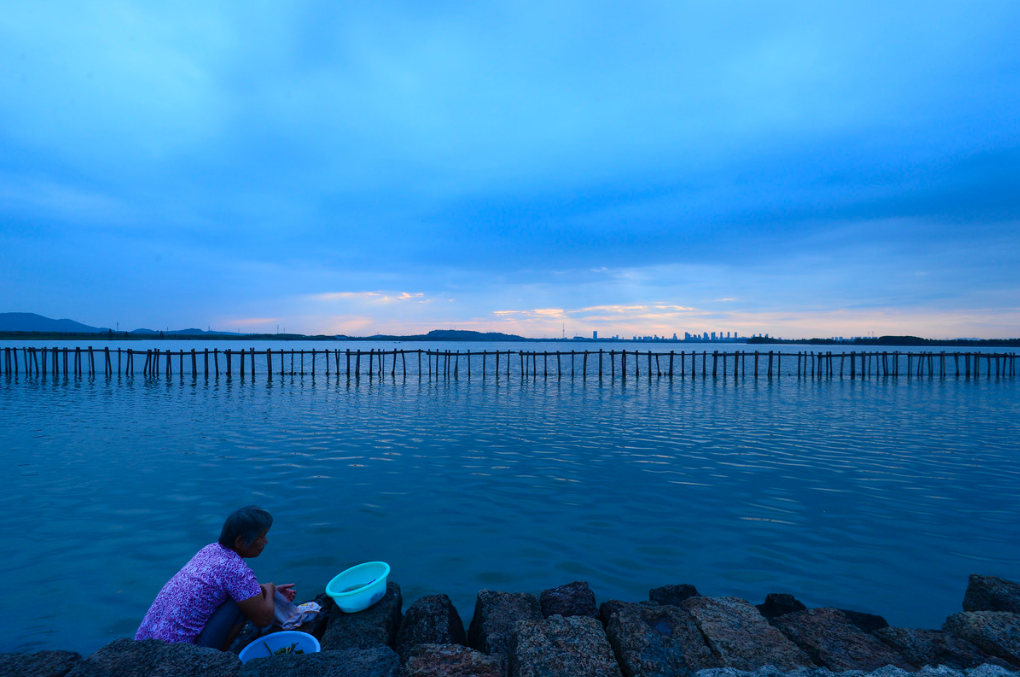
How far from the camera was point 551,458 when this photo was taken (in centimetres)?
1109

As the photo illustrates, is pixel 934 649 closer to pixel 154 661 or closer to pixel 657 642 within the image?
pixel 657 642

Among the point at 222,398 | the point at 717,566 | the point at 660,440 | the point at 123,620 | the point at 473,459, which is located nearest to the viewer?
the point at 123,620

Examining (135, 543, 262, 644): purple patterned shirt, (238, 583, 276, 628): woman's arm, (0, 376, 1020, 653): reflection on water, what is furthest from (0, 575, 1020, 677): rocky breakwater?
(0, 376, 1020, 653): reflection on water

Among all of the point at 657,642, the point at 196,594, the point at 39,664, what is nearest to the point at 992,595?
the point at 657,642

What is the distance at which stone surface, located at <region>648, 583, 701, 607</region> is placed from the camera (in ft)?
16.4

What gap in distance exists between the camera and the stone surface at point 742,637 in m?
3.63

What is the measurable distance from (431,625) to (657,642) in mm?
1844

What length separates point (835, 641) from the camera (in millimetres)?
3881

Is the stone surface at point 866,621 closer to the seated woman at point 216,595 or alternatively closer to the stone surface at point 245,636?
the seated woman at point 216,595

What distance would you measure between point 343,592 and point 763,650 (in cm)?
354

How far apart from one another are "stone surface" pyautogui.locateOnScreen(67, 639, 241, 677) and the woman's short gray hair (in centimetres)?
70

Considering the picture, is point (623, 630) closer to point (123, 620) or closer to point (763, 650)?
point (763, 650)

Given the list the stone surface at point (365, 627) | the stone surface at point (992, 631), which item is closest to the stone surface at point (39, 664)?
the stone surface at point (365, 627)

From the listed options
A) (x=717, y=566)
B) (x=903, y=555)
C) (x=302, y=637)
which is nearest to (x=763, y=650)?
(x=717, y=566)
